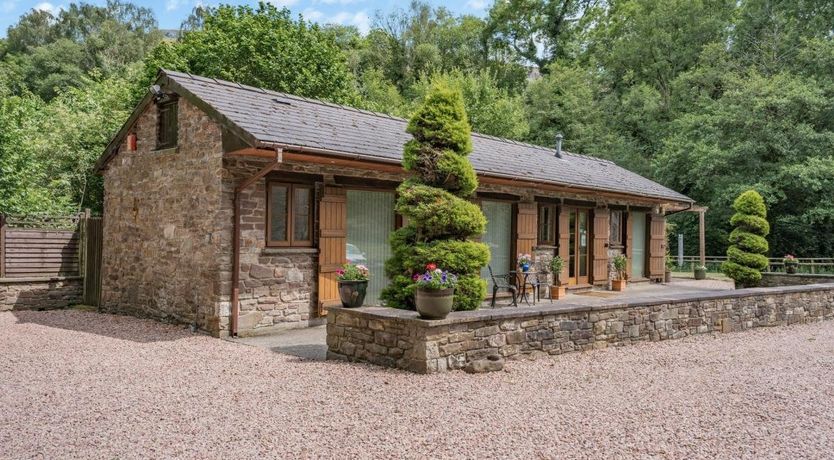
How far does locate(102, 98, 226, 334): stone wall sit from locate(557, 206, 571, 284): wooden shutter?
779 centimetres

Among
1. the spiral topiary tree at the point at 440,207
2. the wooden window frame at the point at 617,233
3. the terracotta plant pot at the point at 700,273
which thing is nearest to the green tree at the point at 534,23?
the terracotta plant pot at the point at 700,273

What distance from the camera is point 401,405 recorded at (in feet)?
15.9

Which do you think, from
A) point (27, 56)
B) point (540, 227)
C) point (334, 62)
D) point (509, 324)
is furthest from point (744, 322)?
point (27, 56)

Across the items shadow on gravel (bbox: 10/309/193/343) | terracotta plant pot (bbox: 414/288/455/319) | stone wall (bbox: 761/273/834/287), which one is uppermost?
terracotta plant pot (bbox: 414/288/455/319)

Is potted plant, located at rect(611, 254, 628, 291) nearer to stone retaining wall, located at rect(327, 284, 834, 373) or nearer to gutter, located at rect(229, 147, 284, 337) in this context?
stone retaining wall, located at rect(327, 284, 834, 373)

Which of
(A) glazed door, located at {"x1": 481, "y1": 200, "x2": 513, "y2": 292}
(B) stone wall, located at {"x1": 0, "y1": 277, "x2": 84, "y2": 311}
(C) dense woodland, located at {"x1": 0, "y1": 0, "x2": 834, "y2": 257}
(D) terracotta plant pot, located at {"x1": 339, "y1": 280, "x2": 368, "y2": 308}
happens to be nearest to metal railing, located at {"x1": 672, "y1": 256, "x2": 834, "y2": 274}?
(C) dense woodland, located at {"x1": 0, "y1": 0, "x2": 834, "y2": 257}

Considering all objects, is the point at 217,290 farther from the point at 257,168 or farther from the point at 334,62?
the point at 334,62

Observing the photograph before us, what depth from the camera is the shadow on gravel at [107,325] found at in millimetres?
8250

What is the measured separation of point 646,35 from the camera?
30.4 meters

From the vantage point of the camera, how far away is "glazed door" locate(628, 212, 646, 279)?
15766 millimetres

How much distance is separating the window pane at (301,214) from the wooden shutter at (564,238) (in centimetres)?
647

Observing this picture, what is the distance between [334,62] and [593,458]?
2075 centimetres

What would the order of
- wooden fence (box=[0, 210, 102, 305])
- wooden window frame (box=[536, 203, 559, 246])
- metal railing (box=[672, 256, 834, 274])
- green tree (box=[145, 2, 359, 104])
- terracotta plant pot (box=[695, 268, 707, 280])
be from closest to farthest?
wooden fence (box=[0, 210, 102, 305]) → wooden window frame (box=[536, 203, 559, 246]) → terracotta plant pot (box=[695, 268, 707, 280]) → metal railing (box=[672, 256, 834, 274]) → green tree (box=[145, 2, 359, 104])

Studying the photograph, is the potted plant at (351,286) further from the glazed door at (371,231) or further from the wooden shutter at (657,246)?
the wooden shutter at (657,246)
